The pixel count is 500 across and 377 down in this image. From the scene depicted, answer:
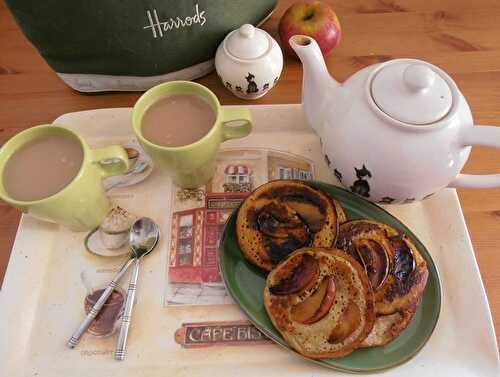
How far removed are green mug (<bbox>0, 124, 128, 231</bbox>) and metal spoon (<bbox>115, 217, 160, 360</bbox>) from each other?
7 cm

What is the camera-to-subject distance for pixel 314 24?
86 cm

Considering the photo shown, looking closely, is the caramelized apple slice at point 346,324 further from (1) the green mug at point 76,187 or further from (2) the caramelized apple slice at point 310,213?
(1) the green mug at point 76,187

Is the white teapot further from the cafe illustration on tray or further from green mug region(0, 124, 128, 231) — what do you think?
green mug region(0, 124, 128, 231)

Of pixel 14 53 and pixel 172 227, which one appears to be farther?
pixel 14 53

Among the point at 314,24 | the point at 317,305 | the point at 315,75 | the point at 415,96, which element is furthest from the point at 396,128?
the point at 314,24

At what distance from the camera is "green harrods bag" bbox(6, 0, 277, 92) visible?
2.26 ft

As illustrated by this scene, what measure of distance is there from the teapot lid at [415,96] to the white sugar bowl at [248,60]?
0.27 meters

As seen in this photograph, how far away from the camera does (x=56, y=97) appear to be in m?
0.89

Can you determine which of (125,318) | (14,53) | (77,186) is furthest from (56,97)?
(125,318)

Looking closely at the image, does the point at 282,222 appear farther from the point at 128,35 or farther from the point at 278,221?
the point at 128,35

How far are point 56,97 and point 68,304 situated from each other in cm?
46

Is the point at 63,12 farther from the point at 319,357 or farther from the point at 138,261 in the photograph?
the point at 319,357

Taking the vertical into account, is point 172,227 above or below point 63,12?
below

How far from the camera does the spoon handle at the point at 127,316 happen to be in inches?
23.5
